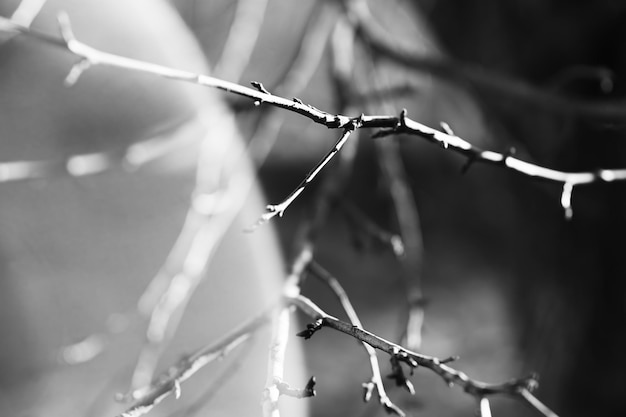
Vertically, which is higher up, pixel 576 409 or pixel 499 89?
pixel 499 89

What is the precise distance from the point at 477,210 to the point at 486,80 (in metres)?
1.59

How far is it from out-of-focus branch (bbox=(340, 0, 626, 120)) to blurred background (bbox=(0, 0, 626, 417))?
24 cm

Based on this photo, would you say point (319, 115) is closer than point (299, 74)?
Yes

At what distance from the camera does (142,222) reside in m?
3.16

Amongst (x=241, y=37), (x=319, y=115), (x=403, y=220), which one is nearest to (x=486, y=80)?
(x=403, y=220)

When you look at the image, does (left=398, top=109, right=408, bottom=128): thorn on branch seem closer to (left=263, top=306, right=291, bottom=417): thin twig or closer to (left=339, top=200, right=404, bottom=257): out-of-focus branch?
(left=263, top=306, right=291, bottom=417): thin twig

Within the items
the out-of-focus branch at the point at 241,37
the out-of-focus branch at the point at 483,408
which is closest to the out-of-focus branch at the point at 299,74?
the out-of-focus branch at the point at 241,37

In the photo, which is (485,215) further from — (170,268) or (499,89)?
(170,268)

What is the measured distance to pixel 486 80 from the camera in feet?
6.11

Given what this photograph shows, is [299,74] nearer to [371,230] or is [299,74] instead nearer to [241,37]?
[241,37]

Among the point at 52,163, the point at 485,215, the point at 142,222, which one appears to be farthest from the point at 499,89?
the point at 142,222

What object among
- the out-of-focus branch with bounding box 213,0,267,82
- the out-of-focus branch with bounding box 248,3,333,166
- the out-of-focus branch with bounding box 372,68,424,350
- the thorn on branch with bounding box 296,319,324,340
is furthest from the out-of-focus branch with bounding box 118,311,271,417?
the out-of-focus branch with bounding box 213,0,267,82

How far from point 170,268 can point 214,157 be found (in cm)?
53

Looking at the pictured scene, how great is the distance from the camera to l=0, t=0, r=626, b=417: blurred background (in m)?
2.68
